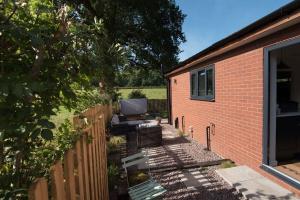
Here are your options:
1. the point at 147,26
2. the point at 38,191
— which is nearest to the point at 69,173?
the point at 38,191

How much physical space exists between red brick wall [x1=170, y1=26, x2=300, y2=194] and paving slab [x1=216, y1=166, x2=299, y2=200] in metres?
0.15

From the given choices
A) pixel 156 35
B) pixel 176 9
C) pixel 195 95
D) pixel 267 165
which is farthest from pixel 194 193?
pixel 176 9

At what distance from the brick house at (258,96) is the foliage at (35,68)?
10.8 feet

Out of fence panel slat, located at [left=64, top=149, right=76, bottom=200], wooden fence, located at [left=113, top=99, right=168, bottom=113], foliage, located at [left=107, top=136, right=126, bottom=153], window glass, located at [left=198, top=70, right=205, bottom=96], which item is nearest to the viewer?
fence panel slat, located at [left=64, top=149, right=76, bottom=200]

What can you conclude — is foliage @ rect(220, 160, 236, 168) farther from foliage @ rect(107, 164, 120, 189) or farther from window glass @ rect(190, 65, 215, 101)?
foliage @ rect(107, 164, 120, 189)

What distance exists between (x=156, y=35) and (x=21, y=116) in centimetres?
1951

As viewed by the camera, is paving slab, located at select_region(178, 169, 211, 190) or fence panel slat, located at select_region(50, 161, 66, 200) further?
paving slab, located at select_region(178, 169, 211, 190)

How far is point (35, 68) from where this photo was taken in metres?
1.65

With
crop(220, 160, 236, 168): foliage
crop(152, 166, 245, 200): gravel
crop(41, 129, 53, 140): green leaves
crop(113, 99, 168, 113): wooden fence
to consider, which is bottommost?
crop(152, 166, 245, 200): gravel

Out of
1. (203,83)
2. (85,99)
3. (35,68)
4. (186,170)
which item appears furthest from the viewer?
(203,83)

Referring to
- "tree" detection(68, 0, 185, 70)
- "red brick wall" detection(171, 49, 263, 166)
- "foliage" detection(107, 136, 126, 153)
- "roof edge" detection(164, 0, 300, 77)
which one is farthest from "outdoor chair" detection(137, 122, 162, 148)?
"tree" detection(68, 0, 185, 70)

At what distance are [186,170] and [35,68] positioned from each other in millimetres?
5034

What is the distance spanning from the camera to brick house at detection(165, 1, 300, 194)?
4513 mm

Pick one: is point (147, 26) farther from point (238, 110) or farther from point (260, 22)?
point (260, 22)
